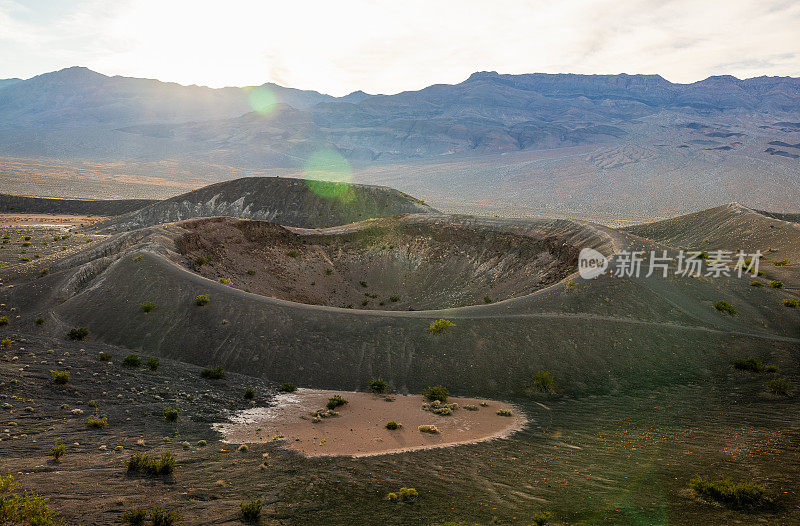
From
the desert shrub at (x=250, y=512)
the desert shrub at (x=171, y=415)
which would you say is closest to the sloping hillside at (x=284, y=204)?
the desert shrub at (x=171, y=415)

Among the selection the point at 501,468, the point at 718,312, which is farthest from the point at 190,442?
the point at 718,312

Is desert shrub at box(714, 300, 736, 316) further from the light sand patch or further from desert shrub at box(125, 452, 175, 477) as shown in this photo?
desert shrub at box(125, 452, 175, 477)

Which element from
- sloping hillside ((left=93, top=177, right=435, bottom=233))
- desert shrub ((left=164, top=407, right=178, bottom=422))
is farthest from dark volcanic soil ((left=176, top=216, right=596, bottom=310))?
sloping hillside ((left=93, top=177, right=435, bottom=233))

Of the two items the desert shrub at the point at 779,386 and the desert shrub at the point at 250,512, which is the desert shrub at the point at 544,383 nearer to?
the desert shrub at the point at 779,386

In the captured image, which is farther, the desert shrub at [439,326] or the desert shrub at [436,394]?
the desert shrub at [439,326]

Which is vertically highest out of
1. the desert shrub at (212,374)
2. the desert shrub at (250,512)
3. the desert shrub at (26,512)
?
the desert shrub at (26,512)
